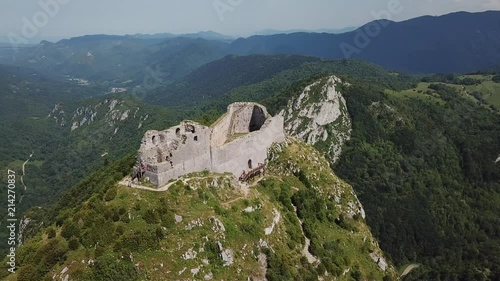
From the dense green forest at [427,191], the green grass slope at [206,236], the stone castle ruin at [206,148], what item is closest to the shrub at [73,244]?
the green grass slope at [206,236]

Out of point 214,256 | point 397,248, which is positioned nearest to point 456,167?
point 397,248

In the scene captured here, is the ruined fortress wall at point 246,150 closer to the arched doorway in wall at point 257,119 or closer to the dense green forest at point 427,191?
the arched doorway in wall at point 257,119

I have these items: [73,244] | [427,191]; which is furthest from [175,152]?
[427,191]

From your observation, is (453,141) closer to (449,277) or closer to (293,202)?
(449,277)

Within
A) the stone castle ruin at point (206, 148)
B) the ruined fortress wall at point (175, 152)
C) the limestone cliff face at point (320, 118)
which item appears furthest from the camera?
the limestone cliff face at point (320, 118)

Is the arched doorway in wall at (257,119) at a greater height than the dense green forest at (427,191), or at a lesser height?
greater

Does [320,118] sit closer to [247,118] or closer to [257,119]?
[257,119]
